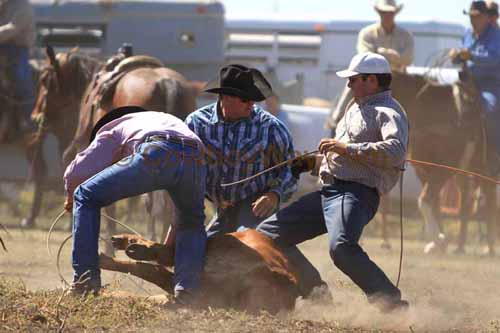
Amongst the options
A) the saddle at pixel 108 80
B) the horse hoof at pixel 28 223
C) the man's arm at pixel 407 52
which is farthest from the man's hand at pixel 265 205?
the horse hoof at pixel 28 223

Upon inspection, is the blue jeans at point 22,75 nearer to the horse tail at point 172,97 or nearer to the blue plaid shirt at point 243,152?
the horse tail at point 172,97

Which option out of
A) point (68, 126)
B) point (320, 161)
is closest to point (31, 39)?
point (68, 126)

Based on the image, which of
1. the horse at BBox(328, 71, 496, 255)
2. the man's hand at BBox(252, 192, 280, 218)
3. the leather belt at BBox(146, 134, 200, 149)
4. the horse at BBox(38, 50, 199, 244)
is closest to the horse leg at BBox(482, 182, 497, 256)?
the horse at BBox(328, 71, 496, 255)

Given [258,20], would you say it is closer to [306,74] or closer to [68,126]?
[306,74]

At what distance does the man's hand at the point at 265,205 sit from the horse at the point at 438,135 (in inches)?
222

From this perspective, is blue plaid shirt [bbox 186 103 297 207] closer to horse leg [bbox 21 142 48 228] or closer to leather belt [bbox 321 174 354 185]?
leather belt [bbox 321 174 354 185]

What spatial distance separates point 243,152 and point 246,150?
2cm

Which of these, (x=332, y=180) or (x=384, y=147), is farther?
(x=332, y=180)

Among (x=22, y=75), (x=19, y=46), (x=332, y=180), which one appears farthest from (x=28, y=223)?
(x=332, y=180)

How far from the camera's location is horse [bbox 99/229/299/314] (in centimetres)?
622

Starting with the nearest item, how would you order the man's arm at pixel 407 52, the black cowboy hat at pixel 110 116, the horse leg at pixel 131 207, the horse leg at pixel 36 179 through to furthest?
the black cowboy hat at pixel 110 116 → the man's arm at pixel 407 52 → the horse leg at pixel 36 179 → the horse leg at pixel 131 207

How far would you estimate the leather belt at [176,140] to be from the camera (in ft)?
19.7

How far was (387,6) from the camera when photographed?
1255cm

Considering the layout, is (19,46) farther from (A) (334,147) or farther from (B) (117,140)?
(A) (334,147)
